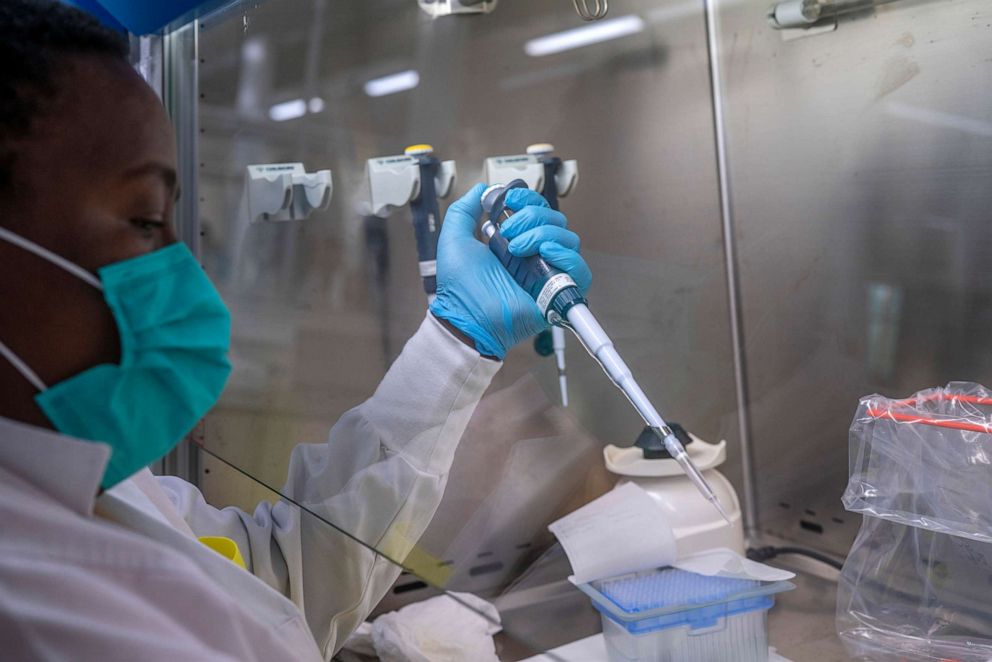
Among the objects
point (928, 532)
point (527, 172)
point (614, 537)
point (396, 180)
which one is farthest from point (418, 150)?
point (928, 532)

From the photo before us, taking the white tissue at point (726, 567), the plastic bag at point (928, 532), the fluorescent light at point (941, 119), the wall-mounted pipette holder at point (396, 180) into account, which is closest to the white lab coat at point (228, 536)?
the wall-mounted pipette holder at point (396, 180)

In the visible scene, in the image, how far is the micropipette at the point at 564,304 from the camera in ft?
3.27

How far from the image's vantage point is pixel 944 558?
92 centimetres

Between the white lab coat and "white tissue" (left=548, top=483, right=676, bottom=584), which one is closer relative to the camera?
the white lab coat

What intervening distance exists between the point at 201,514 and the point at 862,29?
1.11m

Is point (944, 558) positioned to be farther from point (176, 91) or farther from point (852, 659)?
point (176, 91)

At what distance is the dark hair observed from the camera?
0.64 meters

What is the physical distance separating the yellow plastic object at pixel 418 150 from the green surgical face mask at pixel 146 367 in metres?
0.50

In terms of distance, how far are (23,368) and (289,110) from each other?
712 millimetres

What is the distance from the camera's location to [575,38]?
1.29 m

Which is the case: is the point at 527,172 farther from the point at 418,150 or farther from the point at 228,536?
the point at 228,536

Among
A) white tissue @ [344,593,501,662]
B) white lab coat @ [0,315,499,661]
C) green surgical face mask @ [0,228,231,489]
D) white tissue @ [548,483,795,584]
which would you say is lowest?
white tissue @ [344,593,501,662]

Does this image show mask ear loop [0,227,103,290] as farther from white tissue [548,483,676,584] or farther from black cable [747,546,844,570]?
black cable [747,546,844,570]

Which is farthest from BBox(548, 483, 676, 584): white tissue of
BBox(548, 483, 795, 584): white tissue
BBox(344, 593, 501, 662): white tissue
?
BBox(344, 593, 501, 662): white tissue
